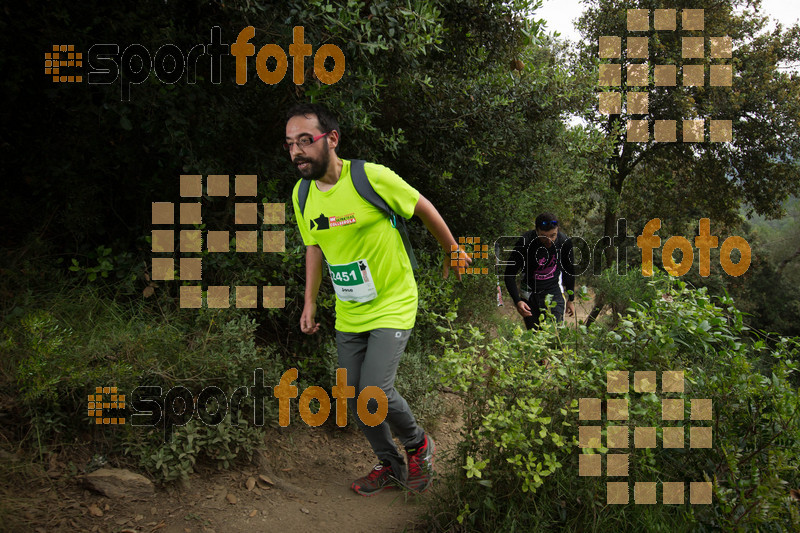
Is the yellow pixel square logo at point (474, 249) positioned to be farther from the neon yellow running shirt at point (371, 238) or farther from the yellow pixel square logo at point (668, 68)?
the yellow pixel square logo at point (668, 68)

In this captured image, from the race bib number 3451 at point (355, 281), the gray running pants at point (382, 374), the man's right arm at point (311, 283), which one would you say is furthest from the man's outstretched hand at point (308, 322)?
the race bib number 3451 at point (355, 281)

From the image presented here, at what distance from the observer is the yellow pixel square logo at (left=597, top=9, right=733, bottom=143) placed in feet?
45.8

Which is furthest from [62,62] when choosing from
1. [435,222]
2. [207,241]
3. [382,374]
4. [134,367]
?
[382,374]

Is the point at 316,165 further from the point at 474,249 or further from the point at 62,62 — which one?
the point at 474,249

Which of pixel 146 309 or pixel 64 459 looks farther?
pixel 146 309

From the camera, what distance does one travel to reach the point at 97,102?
4.97 meters

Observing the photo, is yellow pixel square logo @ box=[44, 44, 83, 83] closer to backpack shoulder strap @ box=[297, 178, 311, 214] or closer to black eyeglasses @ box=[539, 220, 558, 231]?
backpack shoulder strap @ box=[297, 178, 311, 214]

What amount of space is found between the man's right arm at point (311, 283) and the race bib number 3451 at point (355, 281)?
0.38 m

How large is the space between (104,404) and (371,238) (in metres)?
2.14

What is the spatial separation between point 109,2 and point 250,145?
1.67 metres

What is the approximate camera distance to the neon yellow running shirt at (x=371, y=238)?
132 inches

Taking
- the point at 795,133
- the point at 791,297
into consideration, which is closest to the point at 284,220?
the point at 795,133

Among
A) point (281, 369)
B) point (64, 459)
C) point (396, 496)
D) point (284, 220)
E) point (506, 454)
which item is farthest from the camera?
point (284, 220)

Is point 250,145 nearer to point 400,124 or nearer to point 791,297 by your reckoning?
point 400,124
